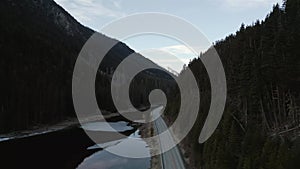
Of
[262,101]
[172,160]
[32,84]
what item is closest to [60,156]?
[172,160]

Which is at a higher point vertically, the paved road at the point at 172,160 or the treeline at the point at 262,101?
the treeline at the point at 262,101

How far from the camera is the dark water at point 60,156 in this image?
3750 centimetres

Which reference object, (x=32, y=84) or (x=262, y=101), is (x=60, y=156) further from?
(x=32, y=84)

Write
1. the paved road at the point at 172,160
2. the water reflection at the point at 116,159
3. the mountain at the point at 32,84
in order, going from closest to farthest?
the paved road at the point at 172,160 → the water reflection at the point at 116,159 → the mountain at the point at 32,84

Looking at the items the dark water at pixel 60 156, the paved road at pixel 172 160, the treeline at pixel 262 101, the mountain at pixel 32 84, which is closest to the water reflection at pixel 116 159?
the dark water at pixel 60 156

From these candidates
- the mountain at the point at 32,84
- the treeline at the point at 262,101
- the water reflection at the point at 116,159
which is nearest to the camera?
the treeline at the point at 262,101

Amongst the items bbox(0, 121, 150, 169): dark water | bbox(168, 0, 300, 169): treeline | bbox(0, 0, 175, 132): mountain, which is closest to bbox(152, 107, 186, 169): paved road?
bbox(168, 0, 300, 169): treeline

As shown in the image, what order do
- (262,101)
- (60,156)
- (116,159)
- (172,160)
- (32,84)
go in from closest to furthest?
1. (172,160)
2. (262,101)
3. (116,159)
4. (60,156)
5. (32,84)

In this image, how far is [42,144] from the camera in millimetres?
51562

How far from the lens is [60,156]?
4312 centimetres

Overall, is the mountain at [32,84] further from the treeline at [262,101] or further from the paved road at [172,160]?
the treeline at [262,101]

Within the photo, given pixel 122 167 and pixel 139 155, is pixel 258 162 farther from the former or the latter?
pixel 139 155

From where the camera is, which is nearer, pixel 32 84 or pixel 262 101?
pixel 262 101

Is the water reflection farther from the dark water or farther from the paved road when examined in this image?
the paved road
